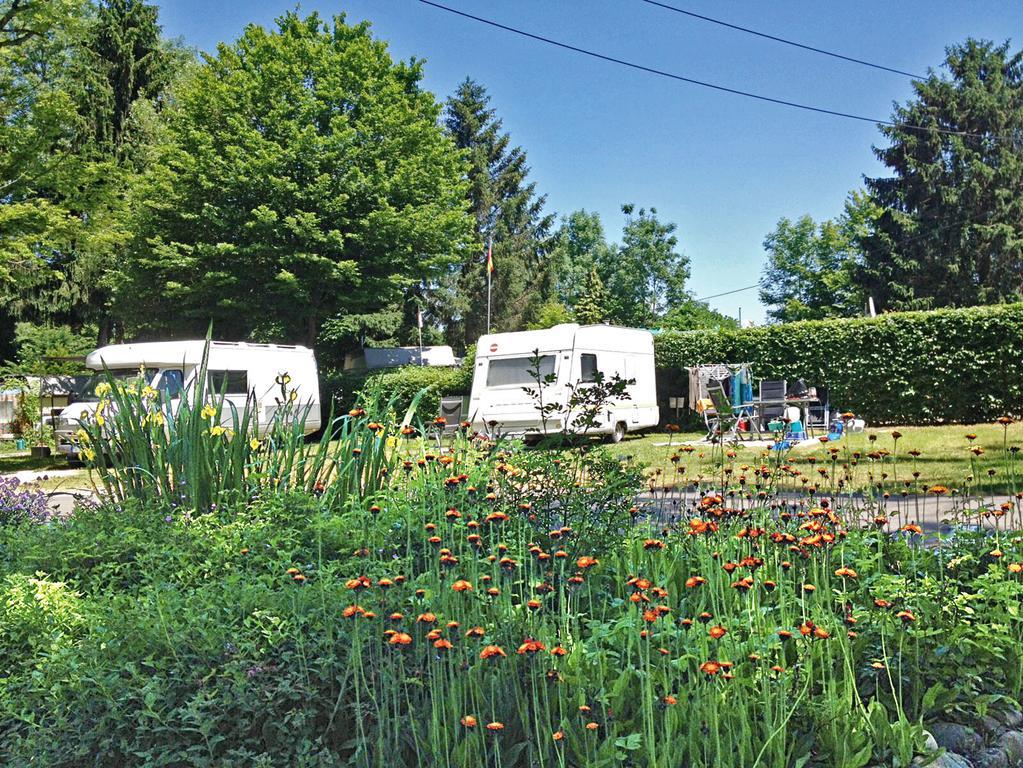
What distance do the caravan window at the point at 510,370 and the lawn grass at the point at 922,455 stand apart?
2.08 meters

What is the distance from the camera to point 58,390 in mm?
17875

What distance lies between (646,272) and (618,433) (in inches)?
1287

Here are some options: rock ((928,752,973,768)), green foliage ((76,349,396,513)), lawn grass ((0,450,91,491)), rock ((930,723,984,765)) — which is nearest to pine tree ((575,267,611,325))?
lawn grass ((0,450,91,491))

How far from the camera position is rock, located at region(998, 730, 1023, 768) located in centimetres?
240

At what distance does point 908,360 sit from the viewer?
16453mm

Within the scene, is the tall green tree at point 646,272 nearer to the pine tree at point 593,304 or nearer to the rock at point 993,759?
the pine tree at point 593,304

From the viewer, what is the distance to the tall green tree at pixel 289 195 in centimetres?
2205

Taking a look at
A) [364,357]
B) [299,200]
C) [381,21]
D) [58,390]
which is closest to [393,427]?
[58,390]

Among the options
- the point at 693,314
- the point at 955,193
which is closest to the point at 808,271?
the point at 693,314

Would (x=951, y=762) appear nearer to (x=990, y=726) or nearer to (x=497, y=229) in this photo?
(x=990, y=726)

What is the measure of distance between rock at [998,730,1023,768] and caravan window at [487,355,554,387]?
13090 mm

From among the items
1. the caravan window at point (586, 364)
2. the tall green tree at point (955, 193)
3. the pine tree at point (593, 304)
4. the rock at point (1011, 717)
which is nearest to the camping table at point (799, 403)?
the caravan window at point (586, 364)

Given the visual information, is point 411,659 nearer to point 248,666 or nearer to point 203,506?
point 248,666

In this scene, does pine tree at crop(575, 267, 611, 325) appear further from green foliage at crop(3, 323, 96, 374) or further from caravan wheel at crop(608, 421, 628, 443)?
caravan wheel at crop(608, 421, 628, 443)
